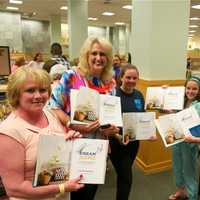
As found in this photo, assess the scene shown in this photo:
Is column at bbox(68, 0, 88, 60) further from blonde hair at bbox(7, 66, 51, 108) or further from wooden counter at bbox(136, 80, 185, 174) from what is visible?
blonde hair at bbox(7, 66, 51, 108)

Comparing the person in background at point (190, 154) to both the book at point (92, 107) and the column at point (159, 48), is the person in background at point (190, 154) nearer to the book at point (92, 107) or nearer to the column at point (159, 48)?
the column at point (159, 48)

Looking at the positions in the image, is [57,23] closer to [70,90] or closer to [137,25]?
[137,25]

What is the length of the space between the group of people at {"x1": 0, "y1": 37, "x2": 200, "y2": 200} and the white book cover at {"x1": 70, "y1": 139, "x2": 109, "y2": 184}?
0.04 m

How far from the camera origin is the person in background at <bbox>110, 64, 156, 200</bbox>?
2145 millimetres

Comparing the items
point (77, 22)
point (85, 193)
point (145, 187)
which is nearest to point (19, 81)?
point (85, 193)

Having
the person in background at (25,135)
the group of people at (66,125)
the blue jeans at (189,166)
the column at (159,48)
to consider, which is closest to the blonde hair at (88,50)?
the group of people at (66,125)

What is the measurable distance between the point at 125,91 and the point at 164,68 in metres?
1.23

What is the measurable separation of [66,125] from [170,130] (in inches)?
37.0

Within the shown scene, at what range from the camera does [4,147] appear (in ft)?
3.44

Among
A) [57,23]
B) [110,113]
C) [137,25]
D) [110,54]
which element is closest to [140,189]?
[110,113]

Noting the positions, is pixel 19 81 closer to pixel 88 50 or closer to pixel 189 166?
pixel 88 50

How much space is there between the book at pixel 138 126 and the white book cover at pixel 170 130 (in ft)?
0.33

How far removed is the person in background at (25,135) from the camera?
3.50 ft

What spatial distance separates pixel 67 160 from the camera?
1190 mm
